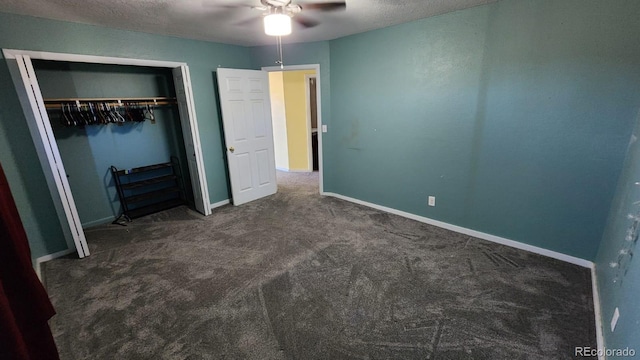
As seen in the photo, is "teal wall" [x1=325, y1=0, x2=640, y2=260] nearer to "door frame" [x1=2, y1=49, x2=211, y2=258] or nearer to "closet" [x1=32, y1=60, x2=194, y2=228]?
"closet" [x1=32, y1=60, x2=194, y2=228]

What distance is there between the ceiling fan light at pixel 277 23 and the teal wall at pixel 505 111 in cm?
165

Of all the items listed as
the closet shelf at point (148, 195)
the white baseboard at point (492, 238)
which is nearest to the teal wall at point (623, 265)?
the white baseboard at point (492, 238)

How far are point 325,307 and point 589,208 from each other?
8.12ft

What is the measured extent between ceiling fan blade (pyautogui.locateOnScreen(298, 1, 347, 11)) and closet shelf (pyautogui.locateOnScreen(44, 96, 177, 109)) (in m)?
2.44

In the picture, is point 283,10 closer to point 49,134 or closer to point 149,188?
point 49,134

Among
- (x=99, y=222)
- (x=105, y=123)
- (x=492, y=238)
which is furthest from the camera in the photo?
(x=99, y=222)

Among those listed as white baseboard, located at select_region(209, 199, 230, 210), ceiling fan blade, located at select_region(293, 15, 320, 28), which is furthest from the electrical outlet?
white baseboard, located at select_region(209, 199, 230, 210)

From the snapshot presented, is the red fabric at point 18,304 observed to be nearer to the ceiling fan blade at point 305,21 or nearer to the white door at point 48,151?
the white door at point 48,151

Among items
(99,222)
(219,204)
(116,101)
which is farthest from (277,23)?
(99,222)

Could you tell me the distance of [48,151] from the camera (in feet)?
8.28

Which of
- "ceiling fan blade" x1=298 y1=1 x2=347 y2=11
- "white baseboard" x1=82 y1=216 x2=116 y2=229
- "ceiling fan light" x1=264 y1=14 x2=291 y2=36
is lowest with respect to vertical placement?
"white baseboard" x1=82 y1=216 x2=116 y2=229

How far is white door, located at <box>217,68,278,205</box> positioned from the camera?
384cm

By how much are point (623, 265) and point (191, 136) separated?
426 cm

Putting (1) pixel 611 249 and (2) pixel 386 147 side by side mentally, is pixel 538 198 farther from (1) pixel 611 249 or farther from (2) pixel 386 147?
(2) pixel 386 147
